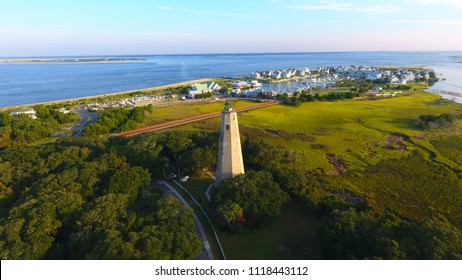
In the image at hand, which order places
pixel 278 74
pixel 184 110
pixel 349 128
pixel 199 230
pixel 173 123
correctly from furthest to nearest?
pixel 278 74 < pixel 184 110 < pixel 173 123 < pixel 349 128 < pixel 199 230

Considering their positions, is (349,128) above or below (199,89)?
below

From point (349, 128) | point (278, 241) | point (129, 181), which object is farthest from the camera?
point (349, 128)

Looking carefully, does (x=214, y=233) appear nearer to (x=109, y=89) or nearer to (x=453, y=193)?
(x=453, y=193)

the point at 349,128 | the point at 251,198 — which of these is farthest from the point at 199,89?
the point at 251,198

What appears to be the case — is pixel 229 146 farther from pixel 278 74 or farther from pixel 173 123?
pixel 278 74

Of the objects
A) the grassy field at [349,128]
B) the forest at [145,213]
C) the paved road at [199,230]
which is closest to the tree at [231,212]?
the forest at [145,213]

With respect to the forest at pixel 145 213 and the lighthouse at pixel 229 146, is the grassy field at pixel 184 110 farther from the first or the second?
the lighthouse at pixel 229 146

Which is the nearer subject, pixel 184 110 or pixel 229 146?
pixel 229 146

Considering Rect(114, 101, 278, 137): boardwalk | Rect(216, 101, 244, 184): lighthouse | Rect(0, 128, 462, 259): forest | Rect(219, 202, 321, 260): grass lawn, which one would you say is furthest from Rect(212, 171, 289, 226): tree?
Rect(114, 101, 278, 137): boardwalk

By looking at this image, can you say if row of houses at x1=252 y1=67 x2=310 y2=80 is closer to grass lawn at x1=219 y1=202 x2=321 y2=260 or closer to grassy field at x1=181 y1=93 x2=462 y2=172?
grassy field at x1=181 y1=93 x2=462 y2=172
